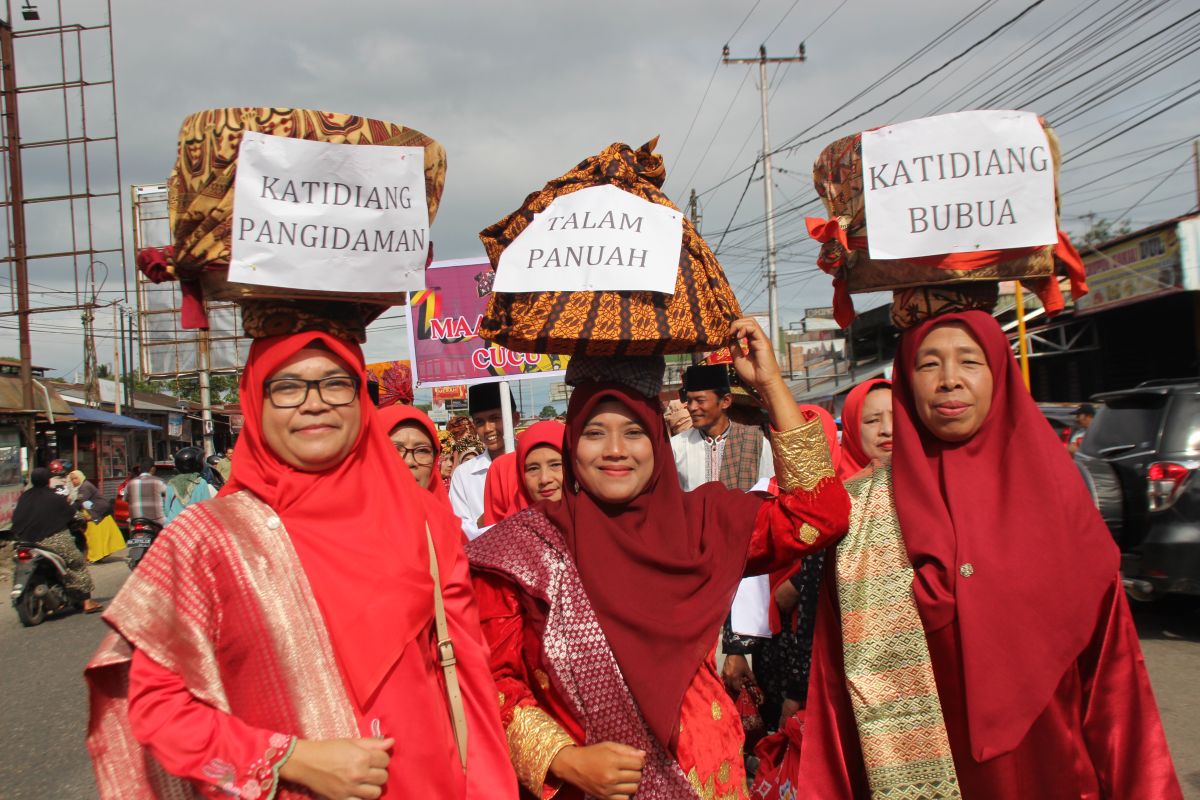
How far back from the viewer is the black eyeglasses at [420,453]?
3961 millimetres

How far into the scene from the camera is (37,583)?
32.2 feet

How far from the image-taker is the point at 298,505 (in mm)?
1938

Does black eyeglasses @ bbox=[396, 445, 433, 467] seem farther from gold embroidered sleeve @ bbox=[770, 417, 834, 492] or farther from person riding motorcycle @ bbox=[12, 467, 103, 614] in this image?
person riding motorcycle @ bbox=[12, 467, 103, 614]

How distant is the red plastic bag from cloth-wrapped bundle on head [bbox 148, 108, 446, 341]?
66.5 inches

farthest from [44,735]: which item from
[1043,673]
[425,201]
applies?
[1043,673]

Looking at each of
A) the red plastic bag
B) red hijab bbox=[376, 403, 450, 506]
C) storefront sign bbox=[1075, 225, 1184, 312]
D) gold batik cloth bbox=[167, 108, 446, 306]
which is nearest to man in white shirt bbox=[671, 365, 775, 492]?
red hijab bbox=[376, 403, 450, 506]

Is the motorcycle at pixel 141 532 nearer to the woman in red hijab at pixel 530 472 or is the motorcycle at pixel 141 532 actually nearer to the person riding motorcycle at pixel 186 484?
the person riding motorcycle at pixel 186 484

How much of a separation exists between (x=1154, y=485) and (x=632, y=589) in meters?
5.43

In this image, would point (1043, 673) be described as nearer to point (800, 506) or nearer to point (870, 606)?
point (870, 606)

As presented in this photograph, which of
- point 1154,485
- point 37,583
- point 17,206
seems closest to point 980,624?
point 1154,485

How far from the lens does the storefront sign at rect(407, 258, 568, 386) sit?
558 cm

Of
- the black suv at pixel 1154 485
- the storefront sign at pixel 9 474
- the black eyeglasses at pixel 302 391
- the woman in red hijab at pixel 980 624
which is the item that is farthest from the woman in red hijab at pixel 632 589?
the storefront sign at pixel 9 474

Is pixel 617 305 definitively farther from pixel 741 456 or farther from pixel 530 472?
pixel 741 456

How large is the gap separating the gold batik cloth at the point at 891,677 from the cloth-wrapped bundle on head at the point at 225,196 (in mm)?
1353
